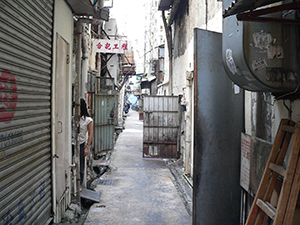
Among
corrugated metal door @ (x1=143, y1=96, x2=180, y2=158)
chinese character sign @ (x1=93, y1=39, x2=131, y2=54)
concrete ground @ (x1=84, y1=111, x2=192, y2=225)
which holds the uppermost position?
chinese character sign @ (x1=93, y1=39, x2=131, y2=54)

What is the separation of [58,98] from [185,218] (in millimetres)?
3204

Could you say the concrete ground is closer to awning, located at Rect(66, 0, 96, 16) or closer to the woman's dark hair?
the woman's dark hair

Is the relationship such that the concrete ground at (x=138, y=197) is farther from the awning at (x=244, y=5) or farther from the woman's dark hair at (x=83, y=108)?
the awning at (x=244, y=5)

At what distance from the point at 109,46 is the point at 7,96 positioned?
7.01 m

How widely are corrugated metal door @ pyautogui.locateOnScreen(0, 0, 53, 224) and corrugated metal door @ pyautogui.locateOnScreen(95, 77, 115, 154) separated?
5.57m

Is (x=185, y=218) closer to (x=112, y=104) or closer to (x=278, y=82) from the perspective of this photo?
(x=278, y=82)

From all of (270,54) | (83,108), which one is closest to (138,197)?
(83,108)

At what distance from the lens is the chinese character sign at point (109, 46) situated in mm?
9219

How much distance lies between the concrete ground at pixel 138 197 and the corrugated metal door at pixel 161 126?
705 millimetres

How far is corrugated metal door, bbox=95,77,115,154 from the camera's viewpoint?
9633mm

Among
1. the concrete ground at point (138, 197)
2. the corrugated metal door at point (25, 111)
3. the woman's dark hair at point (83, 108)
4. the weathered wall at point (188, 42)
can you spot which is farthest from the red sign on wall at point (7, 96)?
the weathered wall at point (188, 42)

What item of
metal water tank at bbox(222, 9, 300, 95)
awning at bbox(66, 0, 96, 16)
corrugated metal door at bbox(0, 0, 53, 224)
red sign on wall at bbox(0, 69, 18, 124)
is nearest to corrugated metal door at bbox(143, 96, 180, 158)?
awning at bbox(66, 0, 96, 16)

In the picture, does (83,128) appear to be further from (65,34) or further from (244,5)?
(244,5)

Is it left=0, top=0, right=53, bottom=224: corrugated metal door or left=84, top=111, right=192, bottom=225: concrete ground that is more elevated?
left=0, top=0, right=53, bottom=224: corrugated metal door
